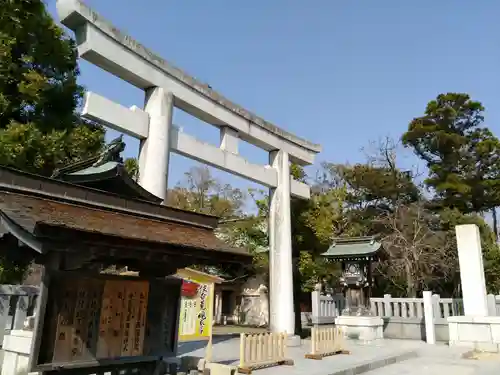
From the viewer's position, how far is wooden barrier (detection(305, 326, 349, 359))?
10480 mm

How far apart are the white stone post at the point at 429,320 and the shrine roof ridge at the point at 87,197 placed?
39.4 ft

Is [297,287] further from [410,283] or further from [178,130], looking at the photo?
[178,130]

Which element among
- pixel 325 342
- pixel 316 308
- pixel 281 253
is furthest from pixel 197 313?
pixel 316 308

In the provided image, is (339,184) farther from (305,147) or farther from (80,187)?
(80,187)

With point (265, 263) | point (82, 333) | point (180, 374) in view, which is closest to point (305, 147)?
point (265, 263)

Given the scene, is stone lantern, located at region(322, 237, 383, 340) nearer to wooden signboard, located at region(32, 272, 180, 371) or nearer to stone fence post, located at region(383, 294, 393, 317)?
stone fence post, located at region(383, 294, 393, 317)

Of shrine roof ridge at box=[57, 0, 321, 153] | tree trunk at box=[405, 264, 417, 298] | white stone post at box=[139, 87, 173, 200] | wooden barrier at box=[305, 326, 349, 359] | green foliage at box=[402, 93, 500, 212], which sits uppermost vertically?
green foliage at box=[402, 93, 500, 212]

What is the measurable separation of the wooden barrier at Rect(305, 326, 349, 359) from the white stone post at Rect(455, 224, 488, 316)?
551 cm

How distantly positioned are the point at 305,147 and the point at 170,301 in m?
11.4

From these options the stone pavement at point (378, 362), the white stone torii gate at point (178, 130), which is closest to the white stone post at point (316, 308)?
the white stone torii gate at point (178, 130)

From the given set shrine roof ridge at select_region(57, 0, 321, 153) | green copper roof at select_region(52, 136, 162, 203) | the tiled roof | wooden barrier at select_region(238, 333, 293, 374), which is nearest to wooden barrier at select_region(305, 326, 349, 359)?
wooden barrier at select_region(238, 333, 293, 374)

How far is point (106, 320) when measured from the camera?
5.70 metres

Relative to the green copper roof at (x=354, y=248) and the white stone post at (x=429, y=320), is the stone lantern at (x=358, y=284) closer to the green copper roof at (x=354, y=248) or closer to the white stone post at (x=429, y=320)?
the green copper roof at (x=354, y=248)

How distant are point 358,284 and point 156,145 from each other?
1014 cm
